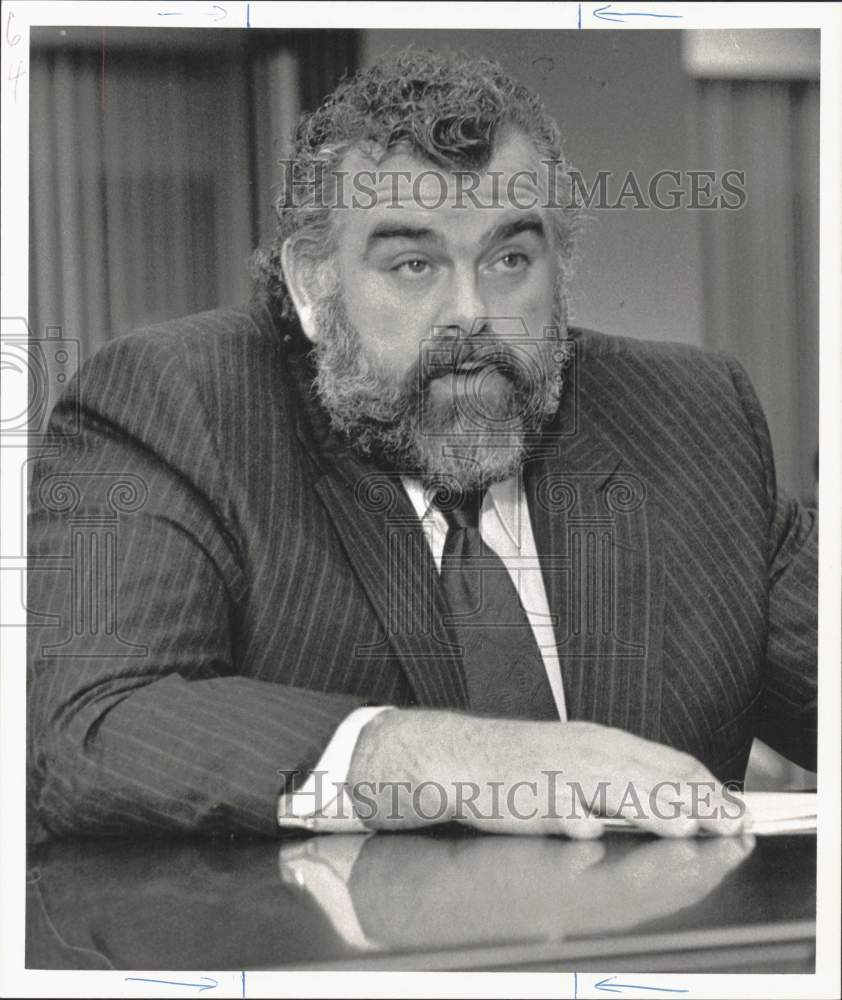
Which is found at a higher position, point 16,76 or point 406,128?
point 16,76

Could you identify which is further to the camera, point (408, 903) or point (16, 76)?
point (16, 76)

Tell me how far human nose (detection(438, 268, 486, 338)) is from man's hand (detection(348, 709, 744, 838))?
549 mm

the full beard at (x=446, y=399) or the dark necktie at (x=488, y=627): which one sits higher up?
the full beard at (x=446, y=399)

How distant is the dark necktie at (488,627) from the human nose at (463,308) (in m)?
0.24

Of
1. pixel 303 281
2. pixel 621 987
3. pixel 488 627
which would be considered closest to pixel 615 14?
pixel 303 281

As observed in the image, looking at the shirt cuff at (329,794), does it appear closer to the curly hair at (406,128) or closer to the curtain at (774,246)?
the curly hair at (406,128)

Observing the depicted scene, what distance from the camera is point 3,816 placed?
1791 mm

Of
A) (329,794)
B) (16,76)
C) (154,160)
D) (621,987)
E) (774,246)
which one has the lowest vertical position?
(621,987)

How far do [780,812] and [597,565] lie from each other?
460 mm

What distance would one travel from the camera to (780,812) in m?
1.81

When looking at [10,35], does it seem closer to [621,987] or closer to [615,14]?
[615,14]

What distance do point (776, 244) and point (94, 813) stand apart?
1.29 m

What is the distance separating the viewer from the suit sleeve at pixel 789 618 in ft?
5.95

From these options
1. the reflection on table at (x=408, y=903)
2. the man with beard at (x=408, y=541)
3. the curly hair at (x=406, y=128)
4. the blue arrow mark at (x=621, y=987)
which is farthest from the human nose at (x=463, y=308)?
the blue arrow mark at (x=621, y=987)
